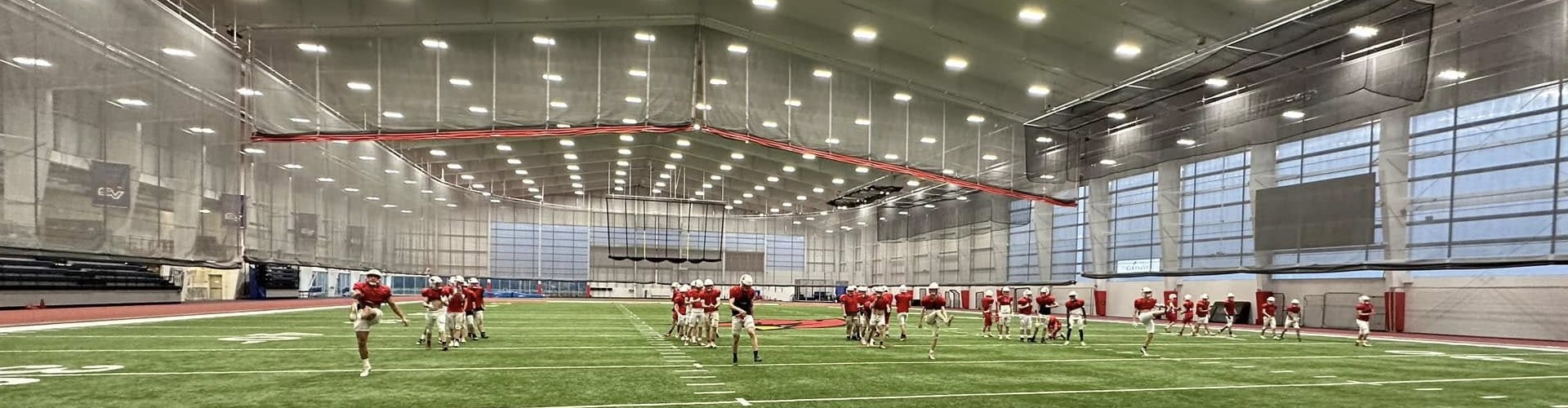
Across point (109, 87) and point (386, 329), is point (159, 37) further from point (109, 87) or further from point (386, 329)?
point (386, 329)

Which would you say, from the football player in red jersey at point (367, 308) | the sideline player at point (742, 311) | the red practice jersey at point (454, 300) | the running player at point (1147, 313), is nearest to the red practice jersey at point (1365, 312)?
the running player at point (1147, 313)

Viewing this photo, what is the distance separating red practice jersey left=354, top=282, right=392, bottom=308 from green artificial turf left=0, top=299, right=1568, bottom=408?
1072mm

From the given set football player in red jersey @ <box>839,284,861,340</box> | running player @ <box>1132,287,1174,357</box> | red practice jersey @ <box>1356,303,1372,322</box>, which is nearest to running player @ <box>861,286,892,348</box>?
football player in red jersey @ <box>839,284,861,340</box>

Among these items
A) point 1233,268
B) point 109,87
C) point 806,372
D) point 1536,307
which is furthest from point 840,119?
point 1536,307

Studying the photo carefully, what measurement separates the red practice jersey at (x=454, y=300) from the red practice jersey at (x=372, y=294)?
4.41 m

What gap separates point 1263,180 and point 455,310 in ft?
97.1

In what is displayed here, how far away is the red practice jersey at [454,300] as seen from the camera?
1680 centimetres

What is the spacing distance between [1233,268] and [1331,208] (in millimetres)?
4549

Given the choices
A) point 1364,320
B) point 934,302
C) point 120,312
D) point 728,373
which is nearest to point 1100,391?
point 728,373

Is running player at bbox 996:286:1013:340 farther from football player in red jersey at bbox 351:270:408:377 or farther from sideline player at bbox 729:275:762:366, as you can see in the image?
football player in red jersey at bbox 351:270:408:377

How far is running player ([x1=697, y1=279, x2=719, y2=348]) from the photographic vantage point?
16.5 metres

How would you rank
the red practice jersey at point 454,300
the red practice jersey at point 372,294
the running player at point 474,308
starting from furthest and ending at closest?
the running player at point 474,308 → the red practice jersey at point 454,300 → the red practice jersey at point 372,294

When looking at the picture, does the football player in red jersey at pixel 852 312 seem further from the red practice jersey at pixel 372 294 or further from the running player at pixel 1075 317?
the red practice jersey at pixel 372 294

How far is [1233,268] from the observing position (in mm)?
31141
